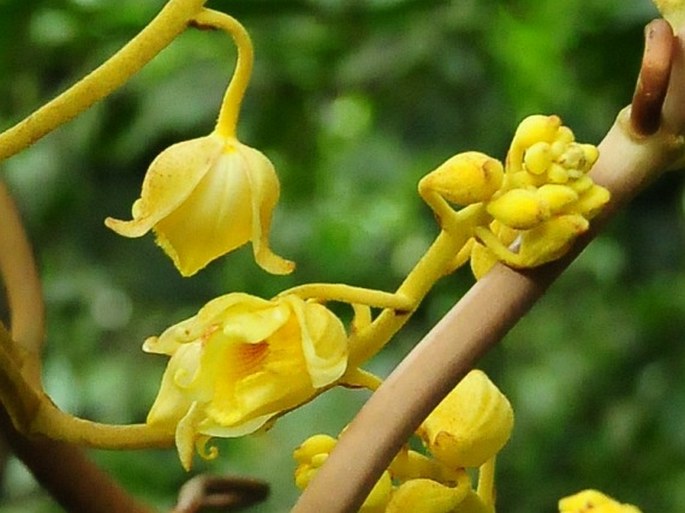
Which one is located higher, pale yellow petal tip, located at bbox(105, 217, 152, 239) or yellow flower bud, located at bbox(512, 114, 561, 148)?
yellow flower bud, located at bbox(512, 114, 561, 148)

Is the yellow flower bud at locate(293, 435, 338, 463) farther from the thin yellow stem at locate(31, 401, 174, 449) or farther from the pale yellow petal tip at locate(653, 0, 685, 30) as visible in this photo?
the pale yellow petal tip at locate(653, 0, 685, 30)

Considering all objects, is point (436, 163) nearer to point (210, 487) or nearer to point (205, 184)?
point (210, 487)

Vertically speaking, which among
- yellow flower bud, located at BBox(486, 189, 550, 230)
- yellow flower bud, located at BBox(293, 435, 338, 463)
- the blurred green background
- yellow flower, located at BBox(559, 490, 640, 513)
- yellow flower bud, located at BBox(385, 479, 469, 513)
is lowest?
the blurred green background

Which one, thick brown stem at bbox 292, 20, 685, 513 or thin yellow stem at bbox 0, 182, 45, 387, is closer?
thick brown stem at bbox 292, 20, 685, 513

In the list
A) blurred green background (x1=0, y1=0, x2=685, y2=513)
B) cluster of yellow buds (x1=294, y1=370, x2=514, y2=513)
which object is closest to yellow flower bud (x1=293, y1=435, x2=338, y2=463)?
cluster of yellow buds (x1=294, y1=370, x2=514, y2=513)

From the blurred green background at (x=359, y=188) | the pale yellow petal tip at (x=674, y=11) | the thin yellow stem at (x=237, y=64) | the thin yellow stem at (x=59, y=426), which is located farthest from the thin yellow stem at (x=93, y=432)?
the blurred green background at (x=359, y=188)

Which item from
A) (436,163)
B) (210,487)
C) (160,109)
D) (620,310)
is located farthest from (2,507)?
(210,487)

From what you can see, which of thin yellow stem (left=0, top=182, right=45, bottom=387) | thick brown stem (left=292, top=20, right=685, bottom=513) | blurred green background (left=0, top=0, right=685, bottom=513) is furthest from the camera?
blurred green background (left=0, top=0, right=685, bottom=513)
